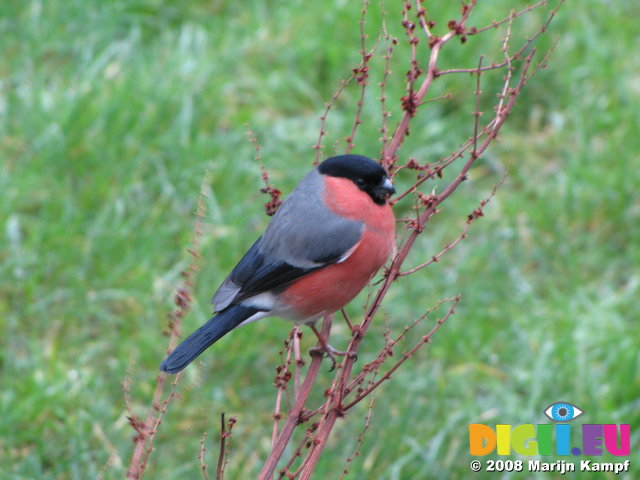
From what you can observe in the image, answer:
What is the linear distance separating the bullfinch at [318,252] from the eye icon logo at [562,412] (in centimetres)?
136

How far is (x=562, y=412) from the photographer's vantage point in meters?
3.82

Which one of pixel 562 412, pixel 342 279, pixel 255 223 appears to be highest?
pixel 255 223

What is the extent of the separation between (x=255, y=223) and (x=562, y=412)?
1.92m

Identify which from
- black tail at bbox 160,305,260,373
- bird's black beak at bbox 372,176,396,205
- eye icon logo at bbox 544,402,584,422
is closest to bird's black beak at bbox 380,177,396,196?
bird's black beak at bbox 372,176,396,205

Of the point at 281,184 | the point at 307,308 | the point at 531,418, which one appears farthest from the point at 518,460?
the point at 281,184

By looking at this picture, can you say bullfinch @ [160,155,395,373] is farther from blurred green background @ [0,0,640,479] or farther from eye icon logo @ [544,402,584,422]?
eye icon logo @ [544,402,584,422]

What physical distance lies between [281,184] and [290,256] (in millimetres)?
2176

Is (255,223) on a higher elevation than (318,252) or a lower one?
higher

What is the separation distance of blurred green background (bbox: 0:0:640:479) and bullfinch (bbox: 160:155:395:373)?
0.89m

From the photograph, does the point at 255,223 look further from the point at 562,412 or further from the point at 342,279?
the point at 342,279

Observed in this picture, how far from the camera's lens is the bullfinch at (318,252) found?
9.39ft

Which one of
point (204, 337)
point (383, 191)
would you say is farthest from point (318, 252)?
point (204, 337)

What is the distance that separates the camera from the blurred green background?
3.87 m

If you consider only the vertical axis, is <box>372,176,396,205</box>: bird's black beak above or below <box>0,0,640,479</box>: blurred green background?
below
